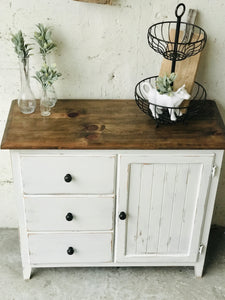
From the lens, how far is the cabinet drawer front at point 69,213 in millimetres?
2163

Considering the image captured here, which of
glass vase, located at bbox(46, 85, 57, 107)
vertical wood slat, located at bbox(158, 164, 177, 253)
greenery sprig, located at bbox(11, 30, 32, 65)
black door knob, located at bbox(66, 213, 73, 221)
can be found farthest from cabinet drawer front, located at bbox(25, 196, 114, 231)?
greenery sprig, located at bbox(11, 30, 32, 65)

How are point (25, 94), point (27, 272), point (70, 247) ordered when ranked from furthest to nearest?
1. point (27, 272)
2. point (70, 247)
3. point (25, 94)

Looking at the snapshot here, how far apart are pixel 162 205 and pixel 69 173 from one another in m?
0.50

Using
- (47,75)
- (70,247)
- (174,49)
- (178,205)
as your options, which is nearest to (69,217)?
(70,247)

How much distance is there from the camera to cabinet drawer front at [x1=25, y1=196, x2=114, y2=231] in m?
2.16

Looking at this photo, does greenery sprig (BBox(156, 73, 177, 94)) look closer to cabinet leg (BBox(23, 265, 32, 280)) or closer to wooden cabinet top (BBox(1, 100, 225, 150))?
wooden cabinet top (BBox(1, 100, 225, 150))

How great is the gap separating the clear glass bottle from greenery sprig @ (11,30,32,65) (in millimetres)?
173

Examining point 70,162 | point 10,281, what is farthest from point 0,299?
point 70,162

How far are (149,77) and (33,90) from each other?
2.04 ft

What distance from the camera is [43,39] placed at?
2.11 metres

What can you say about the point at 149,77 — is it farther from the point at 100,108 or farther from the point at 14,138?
the point at 14,138

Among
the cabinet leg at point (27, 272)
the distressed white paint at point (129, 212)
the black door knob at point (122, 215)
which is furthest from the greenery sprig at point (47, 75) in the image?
the cabinet leg at point (27, 272)

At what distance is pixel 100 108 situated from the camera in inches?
89.5

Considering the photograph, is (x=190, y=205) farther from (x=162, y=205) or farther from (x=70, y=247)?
(x=70, y=247)
